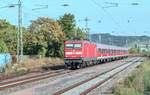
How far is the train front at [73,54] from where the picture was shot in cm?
4722

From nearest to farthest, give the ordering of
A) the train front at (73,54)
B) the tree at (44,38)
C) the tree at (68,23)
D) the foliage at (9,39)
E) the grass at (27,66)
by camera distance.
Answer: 1. the grass at (27,66)
2. the train front at (73,54)
3. the foliage at (9,39)
4. the tree at (44,38)
5. the tree at (68,23)

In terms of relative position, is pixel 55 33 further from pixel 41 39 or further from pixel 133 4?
pixel 133 4

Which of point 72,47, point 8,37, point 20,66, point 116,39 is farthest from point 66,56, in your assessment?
point 116,39

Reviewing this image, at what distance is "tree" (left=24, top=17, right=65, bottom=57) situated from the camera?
6750 cm

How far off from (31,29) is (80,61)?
2451 centimetres

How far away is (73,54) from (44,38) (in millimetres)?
22559

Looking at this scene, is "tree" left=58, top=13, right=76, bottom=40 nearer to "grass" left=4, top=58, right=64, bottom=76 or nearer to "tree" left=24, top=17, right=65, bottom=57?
"tree" left=24, top=17, right=65, bottom=57

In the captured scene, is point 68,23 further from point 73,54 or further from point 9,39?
point 73,54

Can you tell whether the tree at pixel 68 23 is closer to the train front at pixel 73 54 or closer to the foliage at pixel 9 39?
the foliage at pixel 9 39

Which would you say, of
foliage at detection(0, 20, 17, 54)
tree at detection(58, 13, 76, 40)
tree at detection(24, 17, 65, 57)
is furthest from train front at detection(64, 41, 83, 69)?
tree at detection(58, 13, 76, 40)

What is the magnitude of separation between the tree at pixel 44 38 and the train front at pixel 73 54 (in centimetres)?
1917

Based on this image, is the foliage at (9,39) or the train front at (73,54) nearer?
the train front at (73,54)

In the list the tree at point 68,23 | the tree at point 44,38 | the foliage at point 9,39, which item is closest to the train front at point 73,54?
the foliage at point 9,39

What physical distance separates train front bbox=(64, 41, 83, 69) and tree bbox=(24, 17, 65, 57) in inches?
755
